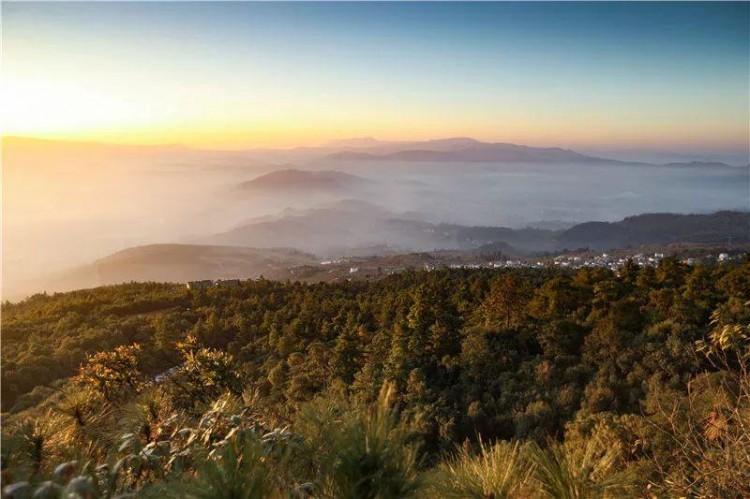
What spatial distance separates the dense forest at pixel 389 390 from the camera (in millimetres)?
2371

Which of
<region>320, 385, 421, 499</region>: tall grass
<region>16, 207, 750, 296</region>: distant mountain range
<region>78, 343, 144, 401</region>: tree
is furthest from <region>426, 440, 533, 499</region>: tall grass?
<region>16, 207, 750, 296</region>: distant mountain range

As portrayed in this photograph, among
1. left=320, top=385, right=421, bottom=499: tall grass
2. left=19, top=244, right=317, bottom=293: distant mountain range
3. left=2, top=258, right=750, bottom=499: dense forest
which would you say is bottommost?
left=19, top=244, right=317, bottom=293: distant mountain range

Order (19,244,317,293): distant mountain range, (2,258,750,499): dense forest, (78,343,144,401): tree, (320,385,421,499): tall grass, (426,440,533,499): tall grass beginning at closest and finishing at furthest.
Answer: (320,385,421,499): tall grass → (2,258,750,499): dense forest → (426,440,533,499): tall grass → (78,343,144,401): tree → (19,244,317,293): distant mountain range

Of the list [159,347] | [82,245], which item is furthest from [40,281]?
[159,347]

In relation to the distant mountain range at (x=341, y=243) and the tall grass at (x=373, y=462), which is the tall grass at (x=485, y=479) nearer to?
the tall grass at (x=373, y=462)

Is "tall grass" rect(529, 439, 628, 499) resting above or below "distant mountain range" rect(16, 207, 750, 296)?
above

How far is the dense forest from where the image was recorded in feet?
7.78

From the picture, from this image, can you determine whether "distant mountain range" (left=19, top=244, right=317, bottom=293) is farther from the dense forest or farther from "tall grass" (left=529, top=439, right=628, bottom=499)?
"tall grass" (left=529, top=439, right=628, bottom=499)

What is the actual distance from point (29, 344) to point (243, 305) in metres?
10.1

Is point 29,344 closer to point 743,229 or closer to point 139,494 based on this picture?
point 139,494

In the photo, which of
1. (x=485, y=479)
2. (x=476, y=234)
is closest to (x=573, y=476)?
(x=485, y=479)

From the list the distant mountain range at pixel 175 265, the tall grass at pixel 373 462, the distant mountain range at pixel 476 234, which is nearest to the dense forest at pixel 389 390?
the tall grass at pixel 373 462

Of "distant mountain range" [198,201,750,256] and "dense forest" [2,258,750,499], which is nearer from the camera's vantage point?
"dense forest" [2,258,750,499]

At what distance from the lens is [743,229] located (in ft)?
303
